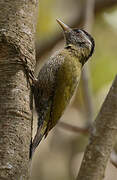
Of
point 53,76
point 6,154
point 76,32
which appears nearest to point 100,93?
point 76,32

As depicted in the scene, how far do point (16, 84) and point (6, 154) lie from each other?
19.8 inches

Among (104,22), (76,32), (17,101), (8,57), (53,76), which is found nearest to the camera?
(17,101)

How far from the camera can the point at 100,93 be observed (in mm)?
6539

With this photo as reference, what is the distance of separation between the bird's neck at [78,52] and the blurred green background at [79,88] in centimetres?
166

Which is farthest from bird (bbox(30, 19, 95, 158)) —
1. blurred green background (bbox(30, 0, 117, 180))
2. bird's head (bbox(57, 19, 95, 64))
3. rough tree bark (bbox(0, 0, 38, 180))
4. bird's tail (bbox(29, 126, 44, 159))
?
blurred green background (bbox(30, 0, 117, 180))

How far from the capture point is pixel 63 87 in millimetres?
3836

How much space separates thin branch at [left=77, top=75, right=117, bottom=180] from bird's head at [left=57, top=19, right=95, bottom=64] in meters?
1.29

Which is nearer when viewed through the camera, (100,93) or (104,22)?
(100,93)

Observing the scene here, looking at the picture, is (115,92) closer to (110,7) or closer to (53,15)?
(110,7)

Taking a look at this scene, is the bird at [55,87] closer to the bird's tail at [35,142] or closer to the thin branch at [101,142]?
the bird's tail at [35,142]

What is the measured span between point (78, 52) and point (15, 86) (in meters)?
1.49

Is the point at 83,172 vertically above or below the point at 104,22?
above

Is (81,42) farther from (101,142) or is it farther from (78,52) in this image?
(101,142)

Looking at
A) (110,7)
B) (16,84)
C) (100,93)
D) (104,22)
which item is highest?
(16,84)
